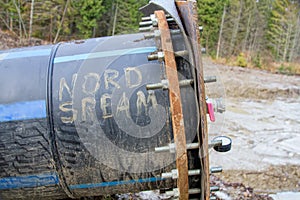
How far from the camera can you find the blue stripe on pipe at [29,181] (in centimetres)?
168

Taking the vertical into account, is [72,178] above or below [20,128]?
below

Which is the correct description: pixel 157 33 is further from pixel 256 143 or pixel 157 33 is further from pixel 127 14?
pixel 127 14

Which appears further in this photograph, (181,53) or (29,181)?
(29,181)

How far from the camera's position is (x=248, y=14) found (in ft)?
92.3

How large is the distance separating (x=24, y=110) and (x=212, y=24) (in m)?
25.3

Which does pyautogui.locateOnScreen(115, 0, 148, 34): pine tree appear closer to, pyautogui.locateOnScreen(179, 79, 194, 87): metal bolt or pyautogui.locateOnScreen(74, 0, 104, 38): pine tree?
pyautogui.locateOnScreen(74, 0, 104, 38): pine tree

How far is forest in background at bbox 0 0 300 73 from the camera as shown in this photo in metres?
19.0

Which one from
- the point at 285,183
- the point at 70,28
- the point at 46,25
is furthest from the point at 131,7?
the point at 285,183

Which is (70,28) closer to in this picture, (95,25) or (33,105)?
(95,25)

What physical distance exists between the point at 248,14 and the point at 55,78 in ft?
95.1

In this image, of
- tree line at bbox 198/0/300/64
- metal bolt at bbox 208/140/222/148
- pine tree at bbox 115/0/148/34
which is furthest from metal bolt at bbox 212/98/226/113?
tree line at bbox 198/0/300/64

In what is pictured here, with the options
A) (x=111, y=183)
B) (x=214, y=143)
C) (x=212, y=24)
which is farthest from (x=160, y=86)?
(x=212, y=24)

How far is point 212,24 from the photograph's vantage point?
25547mm

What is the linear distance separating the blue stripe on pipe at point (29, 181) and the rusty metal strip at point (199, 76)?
0.79 metres
